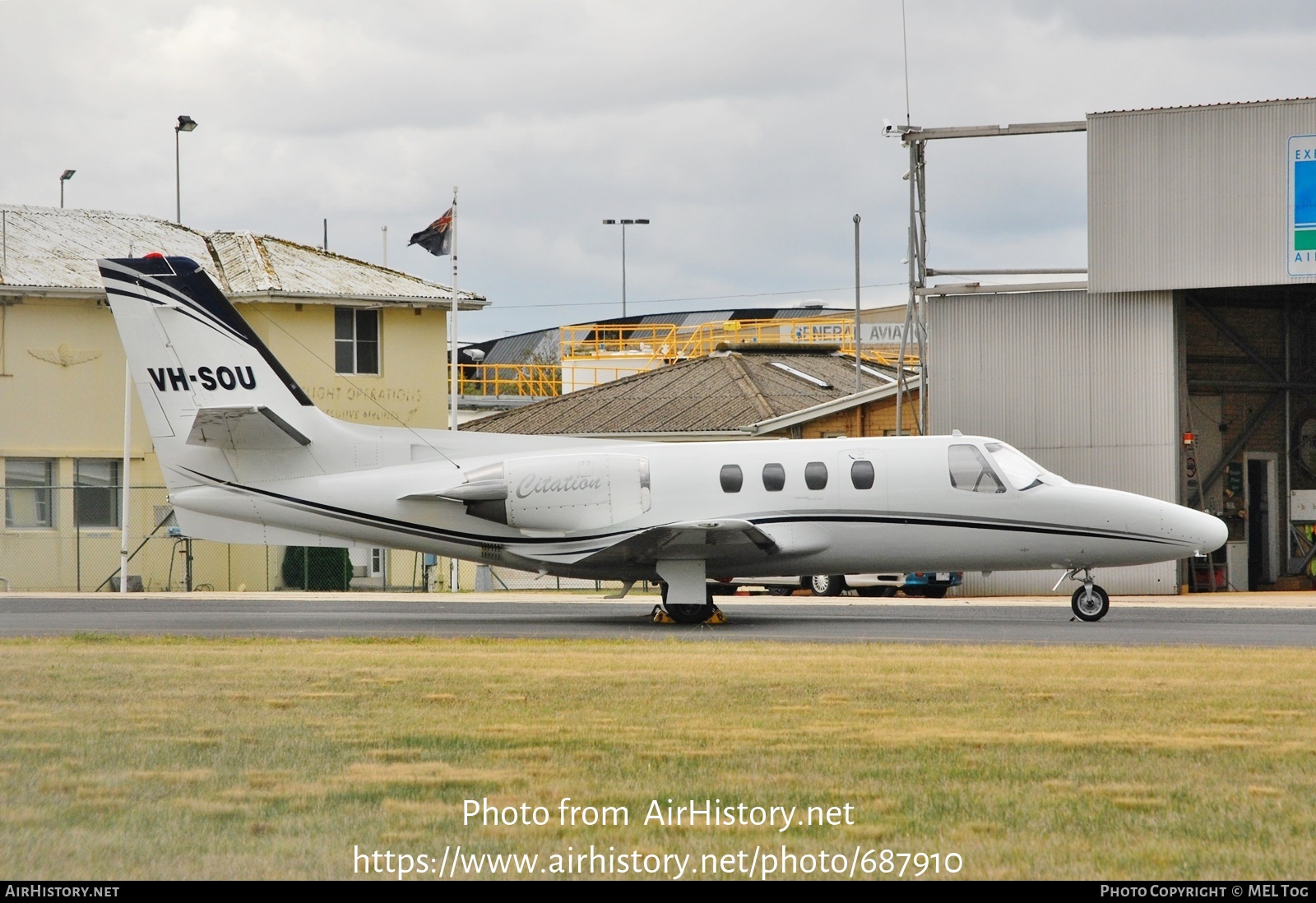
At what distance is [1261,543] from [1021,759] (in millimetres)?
29889

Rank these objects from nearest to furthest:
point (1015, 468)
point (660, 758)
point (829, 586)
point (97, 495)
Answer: point (660, 758) → point (1015, 468) → point (829, 586) → point (97, 495)

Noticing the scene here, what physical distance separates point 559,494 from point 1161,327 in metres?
15.5

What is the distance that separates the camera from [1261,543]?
3606 cm

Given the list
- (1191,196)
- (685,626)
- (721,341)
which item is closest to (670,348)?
(721,341)

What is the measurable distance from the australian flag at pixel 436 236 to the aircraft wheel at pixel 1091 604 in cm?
2068

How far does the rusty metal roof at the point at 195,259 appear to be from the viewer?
3900 centimetres

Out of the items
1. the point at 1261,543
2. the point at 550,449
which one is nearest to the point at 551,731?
the point at 550,449

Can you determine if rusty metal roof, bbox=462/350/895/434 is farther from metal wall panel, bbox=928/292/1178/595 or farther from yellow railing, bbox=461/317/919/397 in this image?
metal wall panel, bbox=928/292/1178/595

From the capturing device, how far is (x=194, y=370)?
834 inches

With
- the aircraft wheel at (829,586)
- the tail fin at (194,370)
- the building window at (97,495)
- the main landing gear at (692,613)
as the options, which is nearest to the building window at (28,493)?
the building window at (97,495)

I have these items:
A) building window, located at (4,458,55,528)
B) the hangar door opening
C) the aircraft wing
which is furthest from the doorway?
building window, located at (4,458,55,528)

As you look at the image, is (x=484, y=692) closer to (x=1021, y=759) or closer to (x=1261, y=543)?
(x=1021, y=759)

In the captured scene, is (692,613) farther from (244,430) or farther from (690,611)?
(244,430)

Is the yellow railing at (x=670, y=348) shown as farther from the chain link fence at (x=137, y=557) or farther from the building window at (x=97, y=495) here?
the building window at (x=97, y=495)
